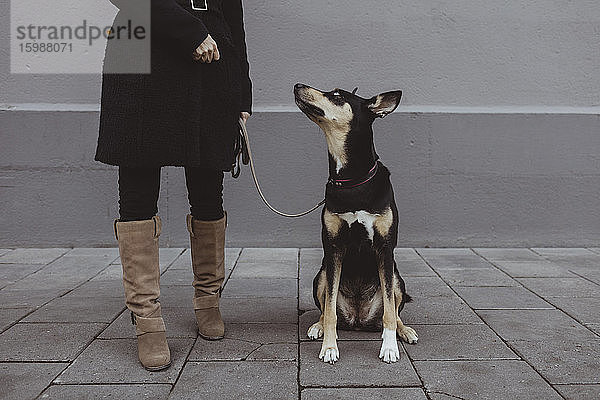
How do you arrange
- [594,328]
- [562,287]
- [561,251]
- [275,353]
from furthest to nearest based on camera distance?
[561,251] → [562,287] → [594,328] → [275,353]

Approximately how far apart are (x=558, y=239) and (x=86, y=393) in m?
4.12

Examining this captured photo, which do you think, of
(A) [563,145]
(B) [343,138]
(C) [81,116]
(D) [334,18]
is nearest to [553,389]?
(B) [343,138]

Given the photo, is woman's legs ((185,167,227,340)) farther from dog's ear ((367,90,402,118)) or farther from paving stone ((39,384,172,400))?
dog's ear ((367,90,402,118))

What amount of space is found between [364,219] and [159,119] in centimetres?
99

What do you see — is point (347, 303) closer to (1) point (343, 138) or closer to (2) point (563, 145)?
(1) point (343, 138)

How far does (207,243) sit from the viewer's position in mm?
2959

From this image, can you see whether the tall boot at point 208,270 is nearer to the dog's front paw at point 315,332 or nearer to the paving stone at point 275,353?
the paving stone at point 275,353

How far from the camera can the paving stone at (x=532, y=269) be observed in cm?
430

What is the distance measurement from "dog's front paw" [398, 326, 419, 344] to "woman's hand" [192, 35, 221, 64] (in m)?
1.57

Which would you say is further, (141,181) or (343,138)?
(343,138)

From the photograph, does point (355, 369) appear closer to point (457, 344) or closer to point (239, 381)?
point (239, 381)

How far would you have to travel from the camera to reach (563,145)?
200 inches

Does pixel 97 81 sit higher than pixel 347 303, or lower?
higher

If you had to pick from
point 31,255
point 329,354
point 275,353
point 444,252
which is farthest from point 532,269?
point 31,255
